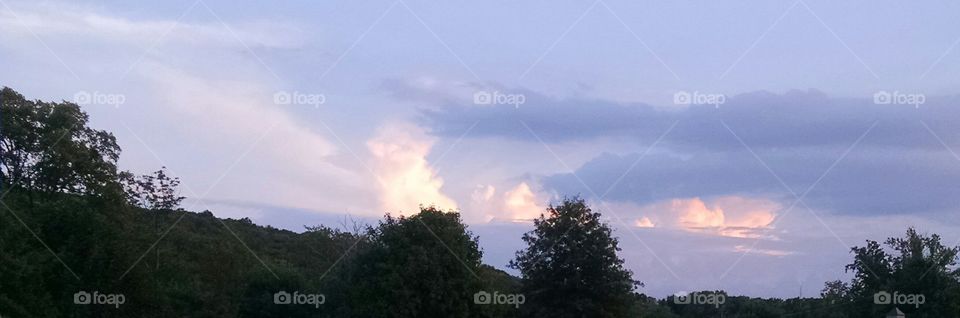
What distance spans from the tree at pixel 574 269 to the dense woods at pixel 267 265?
→ 5cm

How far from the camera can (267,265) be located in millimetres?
52469

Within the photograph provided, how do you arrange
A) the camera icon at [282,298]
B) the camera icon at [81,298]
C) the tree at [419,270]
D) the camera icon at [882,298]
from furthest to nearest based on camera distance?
1. the camera icon at [282,298]
2. the camera icon at [81,298]
3. the tree at [419,270]
4. the camera icon at [882,298]

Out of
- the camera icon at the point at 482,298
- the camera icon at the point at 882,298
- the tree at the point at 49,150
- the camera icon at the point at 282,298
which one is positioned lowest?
the camera icon at the point at 882,298

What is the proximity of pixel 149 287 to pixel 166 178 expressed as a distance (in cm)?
1041

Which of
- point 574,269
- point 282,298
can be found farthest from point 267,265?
point 574,269

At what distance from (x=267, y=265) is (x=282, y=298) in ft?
13.3

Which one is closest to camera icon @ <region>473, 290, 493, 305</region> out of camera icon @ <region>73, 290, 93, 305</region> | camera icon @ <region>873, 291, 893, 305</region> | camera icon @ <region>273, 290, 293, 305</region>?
camera icon @ <region>273, 290, 293, 305</region>

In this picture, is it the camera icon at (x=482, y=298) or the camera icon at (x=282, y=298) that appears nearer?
the camera icon at (x=482, y=298)

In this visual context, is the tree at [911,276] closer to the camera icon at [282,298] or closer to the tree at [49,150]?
the camera icon at [282,298]

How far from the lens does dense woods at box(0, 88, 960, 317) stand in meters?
43.6

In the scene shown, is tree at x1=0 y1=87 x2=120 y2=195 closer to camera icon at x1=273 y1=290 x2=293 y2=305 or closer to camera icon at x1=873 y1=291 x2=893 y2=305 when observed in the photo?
camera icon at x1=273 y1=290 x2=293 y2=305

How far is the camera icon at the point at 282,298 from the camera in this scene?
48656 millimetres

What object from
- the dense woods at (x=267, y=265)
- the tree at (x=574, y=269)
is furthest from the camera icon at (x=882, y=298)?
the tree at (x=574, y=269)

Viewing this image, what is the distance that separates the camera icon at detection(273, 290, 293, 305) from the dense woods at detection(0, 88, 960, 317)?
0.20 feet
